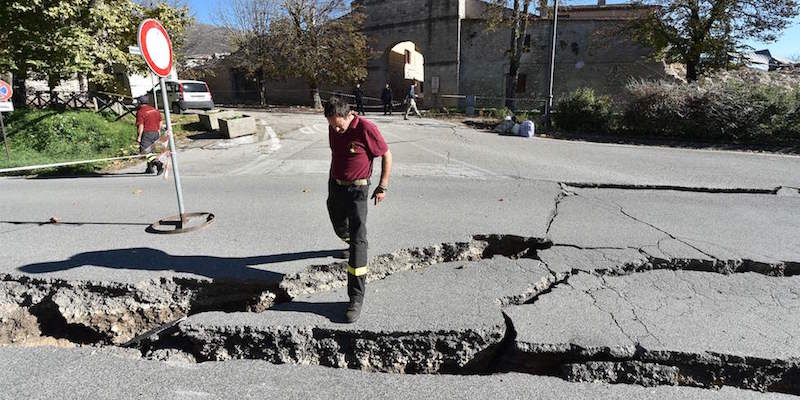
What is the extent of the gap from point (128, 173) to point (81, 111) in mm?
6968

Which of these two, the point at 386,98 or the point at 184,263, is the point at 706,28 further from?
the point at 184,263

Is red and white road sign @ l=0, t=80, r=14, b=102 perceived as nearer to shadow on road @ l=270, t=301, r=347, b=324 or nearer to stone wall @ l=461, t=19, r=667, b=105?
shadow on road @ l=270, t=301, r=347, b=324

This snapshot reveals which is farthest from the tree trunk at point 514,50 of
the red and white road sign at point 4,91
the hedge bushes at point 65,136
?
the red and white road sign at point 4,91

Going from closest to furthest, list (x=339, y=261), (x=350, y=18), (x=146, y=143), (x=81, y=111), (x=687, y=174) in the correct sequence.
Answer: (x=339, y=261)
(x=687, y=174)
(x=146, y=143)
(x=81, y=111)
(x=350, y=18)

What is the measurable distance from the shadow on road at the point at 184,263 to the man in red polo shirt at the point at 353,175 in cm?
96

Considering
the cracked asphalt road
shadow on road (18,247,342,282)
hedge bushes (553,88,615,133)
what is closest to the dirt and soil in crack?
the cracked asphalt road

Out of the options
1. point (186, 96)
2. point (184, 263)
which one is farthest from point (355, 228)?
point (186, 96)

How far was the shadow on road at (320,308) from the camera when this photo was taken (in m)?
3.39

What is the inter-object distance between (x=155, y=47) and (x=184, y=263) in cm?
267

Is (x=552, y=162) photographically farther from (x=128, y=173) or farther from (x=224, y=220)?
(x=128, y=173)

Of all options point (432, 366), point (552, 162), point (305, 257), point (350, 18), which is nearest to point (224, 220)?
point (305, 257)

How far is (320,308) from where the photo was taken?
3523mm

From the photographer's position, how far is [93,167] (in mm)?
11414

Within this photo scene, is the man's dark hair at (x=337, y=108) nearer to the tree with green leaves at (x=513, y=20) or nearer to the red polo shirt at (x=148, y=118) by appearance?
the red polo shirt at (x=148, y=118)
